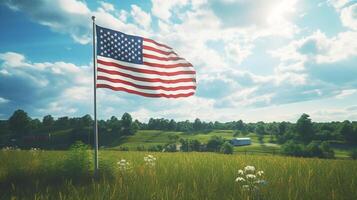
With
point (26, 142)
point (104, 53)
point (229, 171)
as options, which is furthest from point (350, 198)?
point (26, 142)

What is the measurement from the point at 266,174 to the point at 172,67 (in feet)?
17.7

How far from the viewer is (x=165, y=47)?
12.2 m

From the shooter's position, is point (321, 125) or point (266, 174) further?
point (321, 125)

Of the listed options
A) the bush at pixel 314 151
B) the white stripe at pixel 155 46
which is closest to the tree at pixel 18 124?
the bush at pixel 314 151

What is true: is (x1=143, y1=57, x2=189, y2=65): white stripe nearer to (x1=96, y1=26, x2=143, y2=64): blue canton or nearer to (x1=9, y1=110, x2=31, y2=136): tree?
(x1=96, y1=26, x2=143, y2=64): blue canton

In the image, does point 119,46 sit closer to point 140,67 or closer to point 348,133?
point 140,67

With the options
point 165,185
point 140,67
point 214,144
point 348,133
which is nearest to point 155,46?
point 140,67

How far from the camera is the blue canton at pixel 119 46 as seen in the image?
10680 millimetres

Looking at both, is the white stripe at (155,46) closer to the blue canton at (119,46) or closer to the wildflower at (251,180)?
the blue canton at (119,46)

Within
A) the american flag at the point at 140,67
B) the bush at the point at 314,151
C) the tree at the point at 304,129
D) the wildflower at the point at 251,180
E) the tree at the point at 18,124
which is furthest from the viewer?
the tree at the point at 304,129

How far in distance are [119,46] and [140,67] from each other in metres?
1.07

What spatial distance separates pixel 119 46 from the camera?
36.0 feet

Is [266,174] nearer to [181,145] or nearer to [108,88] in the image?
[108,88]

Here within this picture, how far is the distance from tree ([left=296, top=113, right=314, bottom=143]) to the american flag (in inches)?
6324
